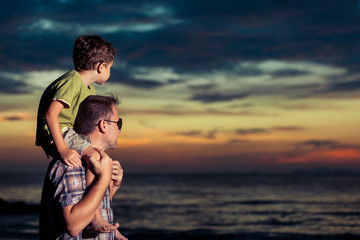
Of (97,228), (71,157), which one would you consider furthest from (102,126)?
(97,228)

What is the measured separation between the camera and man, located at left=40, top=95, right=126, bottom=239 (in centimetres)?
231

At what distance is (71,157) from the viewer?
8.25ft

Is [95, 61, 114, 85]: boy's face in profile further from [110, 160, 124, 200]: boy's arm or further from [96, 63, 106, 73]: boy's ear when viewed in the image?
[110, 160, 124, 200]: boy's arm

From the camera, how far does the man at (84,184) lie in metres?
2.31

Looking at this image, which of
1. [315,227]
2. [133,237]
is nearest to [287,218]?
[315,227]

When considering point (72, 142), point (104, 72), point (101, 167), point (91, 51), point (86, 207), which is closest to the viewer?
point (86, 207)

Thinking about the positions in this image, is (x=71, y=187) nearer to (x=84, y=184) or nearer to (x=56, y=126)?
(x=84, y=184)

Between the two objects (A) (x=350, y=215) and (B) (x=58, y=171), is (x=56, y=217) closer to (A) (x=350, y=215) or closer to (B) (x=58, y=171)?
(B) (x=58, y=171)

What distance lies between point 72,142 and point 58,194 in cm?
54

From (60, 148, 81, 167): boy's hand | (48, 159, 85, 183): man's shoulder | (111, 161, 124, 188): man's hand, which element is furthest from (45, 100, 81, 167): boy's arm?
(111, 161, 124, 188): man's hand

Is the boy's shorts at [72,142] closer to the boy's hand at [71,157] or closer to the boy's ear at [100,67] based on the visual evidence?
the boy's hand at [71,157]

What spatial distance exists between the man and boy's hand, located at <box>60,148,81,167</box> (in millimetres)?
26

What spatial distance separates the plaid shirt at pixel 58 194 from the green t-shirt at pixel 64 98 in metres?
0.57

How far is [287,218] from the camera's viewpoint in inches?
1008
